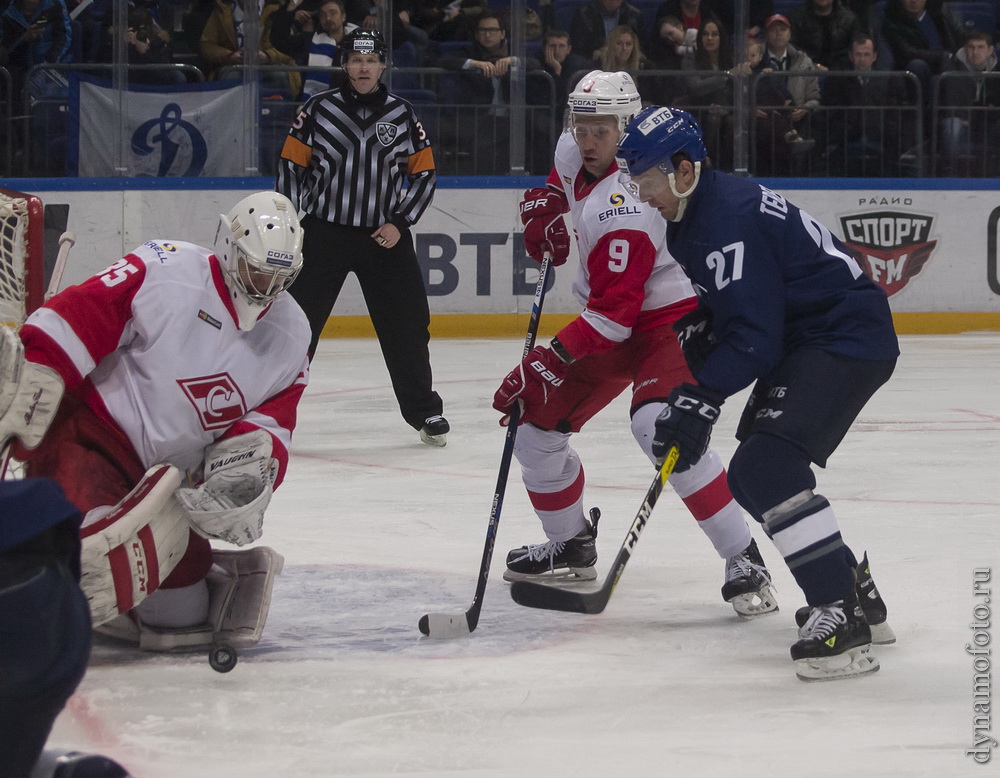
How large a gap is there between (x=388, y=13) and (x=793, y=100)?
87.3 inches

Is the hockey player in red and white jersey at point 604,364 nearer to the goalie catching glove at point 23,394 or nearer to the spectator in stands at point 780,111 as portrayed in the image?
the goalie catching glove at point 23,394

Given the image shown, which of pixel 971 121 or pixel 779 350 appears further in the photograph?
pixel 971 121

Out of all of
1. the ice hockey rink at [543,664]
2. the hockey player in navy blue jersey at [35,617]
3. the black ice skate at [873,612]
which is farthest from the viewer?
the black ice skate at [873,612]

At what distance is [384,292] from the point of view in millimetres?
5078

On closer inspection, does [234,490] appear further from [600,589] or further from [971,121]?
[971,121]

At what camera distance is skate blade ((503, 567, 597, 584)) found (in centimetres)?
332

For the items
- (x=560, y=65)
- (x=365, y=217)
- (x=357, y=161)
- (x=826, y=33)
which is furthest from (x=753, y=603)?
(x=826, y=33)

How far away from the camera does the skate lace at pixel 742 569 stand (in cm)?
298

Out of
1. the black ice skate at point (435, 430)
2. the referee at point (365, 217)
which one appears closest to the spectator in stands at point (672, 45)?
the referee at point (365, 217)

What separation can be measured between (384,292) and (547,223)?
5.46 ft

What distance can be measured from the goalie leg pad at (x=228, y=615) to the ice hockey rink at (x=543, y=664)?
0.05 m

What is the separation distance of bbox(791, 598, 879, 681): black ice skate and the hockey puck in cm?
96

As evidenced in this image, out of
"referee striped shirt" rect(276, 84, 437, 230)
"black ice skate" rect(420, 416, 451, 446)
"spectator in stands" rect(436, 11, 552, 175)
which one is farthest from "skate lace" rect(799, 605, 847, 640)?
"spectator in stands" rect(436, 11, 552, 175)

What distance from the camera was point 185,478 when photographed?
8.95 ft
